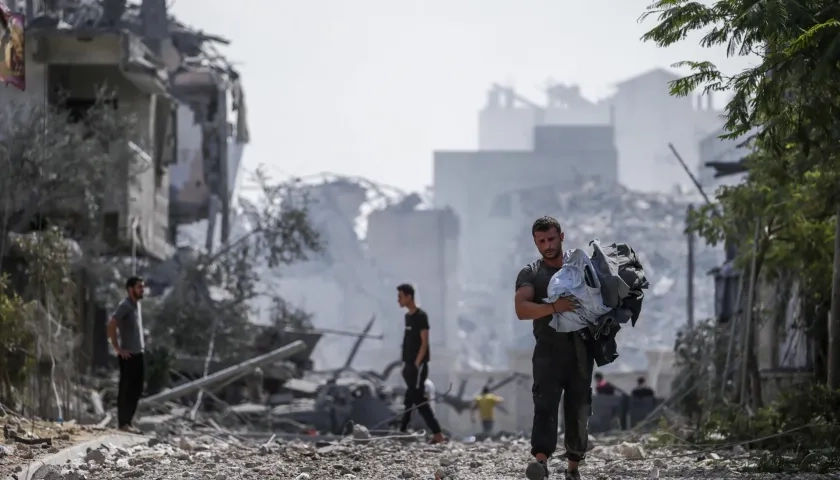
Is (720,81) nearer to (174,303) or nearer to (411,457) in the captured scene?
(411,457)

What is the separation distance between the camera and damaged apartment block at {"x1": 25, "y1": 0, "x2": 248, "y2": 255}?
89.1ft

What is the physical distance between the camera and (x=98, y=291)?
26.8 m

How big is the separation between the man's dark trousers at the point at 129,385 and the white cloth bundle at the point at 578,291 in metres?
7.93

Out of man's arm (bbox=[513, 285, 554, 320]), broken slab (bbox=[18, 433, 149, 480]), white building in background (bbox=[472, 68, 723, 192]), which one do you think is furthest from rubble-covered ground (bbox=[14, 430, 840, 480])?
white building in background (bbox=[472, 68, 723, 192])

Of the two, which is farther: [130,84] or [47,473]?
[130,84]

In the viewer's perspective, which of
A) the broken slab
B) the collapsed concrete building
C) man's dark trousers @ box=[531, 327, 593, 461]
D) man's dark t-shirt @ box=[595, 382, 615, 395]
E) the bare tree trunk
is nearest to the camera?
man's dark trousers @ box=[531, 327, 593, 461]

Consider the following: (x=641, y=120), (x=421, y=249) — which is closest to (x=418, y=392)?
(x=421, y=249)

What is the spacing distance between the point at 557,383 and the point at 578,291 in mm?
707

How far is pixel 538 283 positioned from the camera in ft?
31.9

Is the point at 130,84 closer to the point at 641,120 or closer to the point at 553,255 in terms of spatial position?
the point at 553,255

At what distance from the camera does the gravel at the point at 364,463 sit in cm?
1137

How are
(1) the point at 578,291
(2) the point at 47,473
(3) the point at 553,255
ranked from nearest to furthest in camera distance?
1. (1) the point at 578,291
2. (3) the point at 553,255
3. (2) the point at 47,473

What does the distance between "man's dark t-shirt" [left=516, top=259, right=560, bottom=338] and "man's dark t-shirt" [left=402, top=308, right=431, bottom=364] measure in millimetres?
6518

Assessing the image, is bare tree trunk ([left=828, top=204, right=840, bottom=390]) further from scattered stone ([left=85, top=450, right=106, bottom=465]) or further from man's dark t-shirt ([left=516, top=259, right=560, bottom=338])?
scattered stone ([left=85, top=450, right=106, bottom=465])
